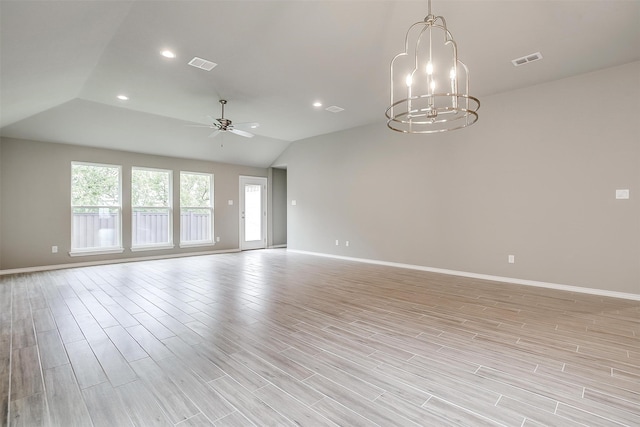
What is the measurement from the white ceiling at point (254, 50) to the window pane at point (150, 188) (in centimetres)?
162

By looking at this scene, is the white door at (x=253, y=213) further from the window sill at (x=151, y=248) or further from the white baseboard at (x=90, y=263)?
the window sill at (x=151, y=248)

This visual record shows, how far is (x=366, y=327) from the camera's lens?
2928 millimetres

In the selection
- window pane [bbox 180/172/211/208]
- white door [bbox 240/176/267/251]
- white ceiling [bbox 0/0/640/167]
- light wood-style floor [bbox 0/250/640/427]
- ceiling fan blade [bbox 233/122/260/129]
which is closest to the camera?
light wood-style floor [bbox 0/250/640/427]

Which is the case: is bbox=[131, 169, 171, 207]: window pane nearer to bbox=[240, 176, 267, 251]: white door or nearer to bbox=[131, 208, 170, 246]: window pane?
bbox=[131, 208, 170, 246]: window pane

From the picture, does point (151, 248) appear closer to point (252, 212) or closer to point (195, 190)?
point (195, 190)

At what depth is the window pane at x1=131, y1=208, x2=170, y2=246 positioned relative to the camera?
23.1 ft

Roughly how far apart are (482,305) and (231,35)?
413 centimetres

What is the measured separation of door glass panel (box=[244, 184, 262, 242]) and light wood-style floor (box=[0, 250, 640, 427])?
4.84 m

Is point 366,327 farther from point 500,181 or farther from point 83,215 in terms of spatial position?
point 83,215

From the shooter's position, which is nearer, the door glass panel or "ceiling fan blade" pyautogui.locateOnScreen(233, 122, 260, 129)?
"ceiling fan blade" pyautogui.locateOnScreen(233, 122, 260, 129)

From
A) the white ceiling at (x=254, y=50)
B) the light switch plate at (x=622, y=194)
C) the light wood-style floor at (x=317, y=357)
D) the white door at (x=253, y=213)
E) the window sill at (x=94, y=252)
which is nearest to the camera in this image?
the light wood-style floor at (x=317, y=357)

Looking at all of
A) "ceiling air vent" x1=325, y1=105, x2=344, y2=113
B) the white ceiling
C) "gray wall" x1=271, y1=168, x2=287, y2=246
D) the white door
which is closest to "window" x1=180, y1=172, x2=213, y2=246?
the white door

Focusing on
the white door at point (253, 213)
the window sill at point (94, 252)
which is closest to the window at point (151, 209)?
the window sill at point (94, 252)

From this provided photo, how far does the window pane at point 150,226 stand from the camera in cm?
704
